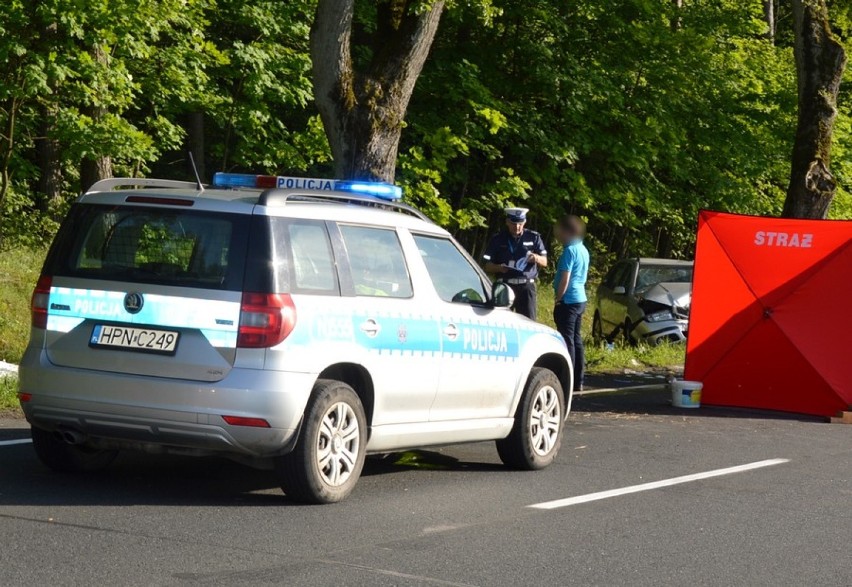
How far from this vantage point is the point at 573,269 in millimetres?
15062

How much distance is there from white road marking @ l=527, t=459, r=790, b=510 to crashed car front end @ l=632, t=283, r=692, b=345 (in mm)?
10872

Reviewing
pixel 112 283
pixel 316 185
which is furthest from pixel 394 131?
pixel 112 283

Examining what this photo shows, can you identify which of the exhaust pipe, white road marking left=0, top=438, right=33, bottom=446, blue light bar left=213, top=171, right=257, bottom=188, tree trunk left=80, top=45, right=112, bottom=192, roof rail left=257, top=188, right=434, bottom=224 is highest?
tree trunk left=80, top=45, right=112, bottom=192

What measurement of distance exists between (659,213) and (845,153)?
495 cm

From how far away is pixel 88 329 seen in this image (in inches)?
299

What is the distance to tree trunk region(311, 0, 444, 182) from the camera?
47.0 ft

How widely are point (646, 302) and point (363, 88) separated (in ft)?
28.8


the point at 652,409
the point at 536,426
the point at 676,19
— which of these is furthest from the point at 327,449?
the point at 676,19

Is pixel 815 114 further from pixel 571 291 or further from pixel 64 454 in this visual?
pixel 64 454

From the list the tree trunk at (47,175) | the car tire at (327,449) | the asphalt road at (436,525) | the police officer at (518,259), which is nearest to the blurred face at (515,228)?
the police officer at (518,259)

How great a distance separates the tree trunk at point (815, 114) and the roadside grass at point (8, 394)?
11.2 meters

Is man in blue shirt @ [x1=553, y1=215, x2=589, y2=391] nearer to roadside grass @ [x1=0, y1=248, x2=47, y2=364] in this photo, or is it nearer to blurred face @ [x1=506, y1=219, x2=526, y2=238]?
blurred face @ [x1=506, y1=219, x2=526, y2=238]

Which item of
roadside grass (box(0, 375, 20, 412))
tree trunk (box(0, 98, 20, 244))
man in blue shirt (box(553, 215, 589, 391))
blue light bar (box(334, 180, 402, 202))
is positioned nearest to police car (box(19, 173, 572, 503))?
blue light bar (box(334, 180, 402, 202))

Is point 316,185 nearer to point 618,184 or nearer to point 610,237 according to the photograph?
point 618,184
